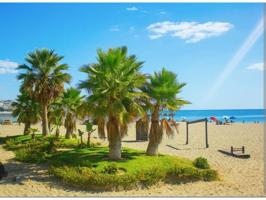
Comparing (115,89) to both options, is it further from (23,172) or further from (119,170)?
(23,172)

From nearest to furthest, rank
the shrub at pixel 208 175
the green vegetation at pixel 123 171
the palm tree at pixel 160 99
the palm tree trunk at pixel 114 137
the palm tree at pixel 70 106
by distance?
the green vegetation at pixel 123 171 → the shrub at pixel 208 175 → the palm tree trunk at pixel 114 137 → the palm tree at pixel 160 99 → the palm tree at pixel 70 106

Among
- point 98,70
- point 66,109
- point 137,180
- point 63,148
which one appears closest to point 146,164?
point 137,180

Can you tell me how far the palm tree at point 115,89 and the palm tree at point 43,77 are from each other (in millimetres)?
13783

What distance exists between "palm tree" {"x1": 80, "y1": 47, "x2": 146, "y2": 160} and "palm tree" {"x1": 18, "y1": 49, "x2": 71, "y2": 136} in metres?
13.8

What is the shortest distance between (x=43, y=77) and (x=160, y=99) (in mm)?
16208

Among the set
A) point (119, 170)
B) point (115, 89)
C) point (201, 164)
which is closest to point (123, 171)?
point (119, 170)

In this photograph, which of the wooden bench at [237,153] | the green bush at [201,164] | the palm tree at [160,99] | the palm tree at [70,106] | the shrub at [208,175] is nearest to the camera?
the shrub at [208,175]

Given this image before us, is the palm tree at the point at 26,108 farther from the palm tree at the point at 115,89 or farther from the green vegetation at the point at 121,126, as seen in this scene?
the palm tree at the point at 115,89

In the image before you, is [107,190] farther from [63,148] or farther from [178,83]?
[63,148]

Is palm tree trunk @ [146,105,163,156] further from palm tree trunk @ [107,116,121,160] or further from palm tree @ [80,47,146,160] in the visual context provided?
palm tree trunk @ [107,116,121,160]

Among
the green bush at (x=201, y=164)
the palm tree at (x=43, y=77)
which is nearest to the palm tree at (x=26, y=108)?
the palm tree at (x=43, y=77)

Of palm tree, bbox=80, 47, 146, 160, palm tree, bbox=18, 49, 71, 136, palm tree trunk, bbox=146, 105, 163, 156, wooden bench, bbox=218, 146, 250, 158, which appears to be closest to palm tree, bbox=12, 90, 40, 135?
palm tree, bbox=18, 49, 71, 136

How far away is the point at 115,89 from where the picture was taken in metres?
17.8

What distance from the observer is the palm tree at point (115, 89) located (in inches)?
702
